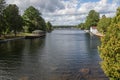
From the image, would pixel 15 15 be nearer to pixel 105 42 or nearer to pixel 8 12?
pixel 8 12

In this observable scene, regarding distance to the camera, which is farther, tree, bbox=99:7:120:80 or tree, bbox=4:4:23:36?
tree, bbox=4:4:23:36

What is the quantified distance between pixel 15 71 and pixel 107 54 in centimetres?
2028

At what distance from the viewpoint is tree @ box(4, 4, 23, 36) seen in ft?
335

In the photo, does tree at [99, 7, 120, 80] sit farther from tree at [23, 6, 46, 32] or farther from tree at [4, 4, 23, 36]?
tree at [23, 6, 46, 32]

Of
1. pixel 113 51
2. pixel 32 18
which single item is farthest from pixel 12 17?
pixel 113 51

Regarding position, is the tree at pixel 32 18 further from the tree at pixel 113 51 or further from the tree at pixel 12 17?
the tree at pixel 113 51

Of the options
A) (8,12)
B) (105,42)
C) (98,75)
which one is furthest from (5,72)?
(8,12)

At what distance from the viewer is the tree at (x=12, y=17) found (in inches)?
4016

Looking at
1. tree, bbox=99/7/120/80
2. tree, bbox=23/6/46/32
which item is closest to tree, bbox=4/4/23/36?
tree, bbox=23/6/46/32

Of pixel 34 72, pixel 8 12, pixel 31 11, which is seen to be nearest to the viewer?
pixel 34 72

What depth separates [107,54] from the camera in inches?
700

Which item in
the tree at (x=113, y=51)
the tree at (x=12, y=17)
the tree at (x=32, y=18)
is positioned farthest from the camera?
the tree at (x=32, y=18)

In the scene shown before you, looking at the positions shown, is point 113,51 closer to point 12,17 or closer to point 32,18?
point 12,17

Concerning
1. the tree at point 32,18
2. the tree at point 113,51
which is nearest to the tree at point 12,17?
the tree at point 32,18
